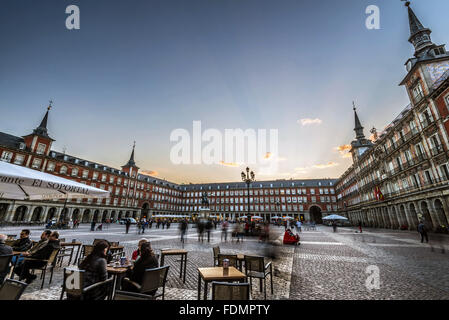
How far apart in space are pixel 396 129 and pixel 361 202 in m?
17.1

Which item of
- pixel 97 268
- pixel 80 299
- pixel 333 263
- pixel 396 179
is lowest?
pixel 333 263

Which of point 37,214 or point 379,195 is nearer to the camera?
point 379,195

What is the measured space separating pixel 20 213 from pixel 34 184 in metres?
44.7

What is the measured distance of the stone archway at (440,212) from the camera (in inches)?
709

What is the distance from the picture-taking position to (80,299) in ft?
10.2

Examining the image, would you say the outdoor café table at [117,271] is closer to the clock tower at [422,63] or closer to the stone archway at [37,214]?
the clock tower at [422,63]

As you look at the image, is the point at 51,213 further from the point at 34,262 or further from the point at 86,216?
the point at 34,262

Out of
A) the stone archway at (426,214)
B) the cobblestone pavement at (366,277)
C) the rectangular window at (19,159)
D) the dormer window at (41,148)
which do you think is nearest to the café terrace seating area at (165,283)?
the cobblestone pavement at (366,277)

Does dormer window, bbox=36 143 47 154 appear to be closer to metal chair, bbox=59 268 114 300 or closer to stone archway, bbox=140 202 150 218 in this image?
stone archway, bbox=140 202 150 218

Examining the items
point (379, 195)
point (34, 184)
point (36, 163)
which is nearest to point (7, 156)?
point (36, 163)

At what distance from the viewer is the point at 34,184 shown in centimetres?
488

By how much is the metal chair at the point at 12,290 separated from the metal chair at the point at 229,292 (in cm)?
231
